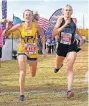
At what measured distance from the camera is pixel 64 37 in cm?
737

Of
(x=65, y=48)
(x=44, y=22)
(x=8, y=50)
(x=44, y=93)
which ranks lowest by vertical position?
(x=44, y=93)

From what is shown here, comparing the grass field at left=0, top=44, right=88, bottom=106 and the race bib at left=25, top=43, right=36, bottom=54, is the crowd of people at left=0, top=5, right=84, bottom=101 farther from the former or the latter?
the grass field at left=0, top=44, right=88, bottom=106

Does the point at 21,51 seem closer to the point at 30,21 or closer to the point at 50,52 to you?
the point at 30,21

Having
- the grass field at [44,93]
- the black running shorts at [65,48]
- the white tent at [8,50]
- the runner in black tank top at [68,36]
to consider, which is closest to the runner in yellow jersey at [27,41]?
the grass field at [44,93]

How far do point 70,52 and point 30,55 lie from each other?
0.86m

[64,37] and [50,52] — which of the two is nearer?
[64,37]

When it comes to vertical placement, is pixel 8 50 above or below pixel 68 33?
below

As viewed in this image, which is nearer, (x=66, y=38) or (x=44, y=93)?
(x=66, y=38)

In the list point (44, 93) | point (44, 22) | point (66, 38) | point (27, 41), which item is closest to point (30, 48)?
point (27, 41)

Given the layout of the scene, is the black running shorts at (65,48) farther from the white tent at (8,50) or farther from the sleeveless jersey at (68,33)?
the white tent at (8,50)

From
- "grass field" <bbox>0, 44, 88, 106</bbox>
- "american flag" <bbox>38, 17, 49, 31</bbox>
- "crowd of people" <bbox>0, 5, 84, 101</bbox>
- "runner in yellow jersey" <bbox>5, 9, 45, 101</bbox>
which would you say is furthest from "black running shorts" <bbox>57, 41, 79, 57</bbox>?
"american flag" <bbox>38, 17, 49, 31</bbox>

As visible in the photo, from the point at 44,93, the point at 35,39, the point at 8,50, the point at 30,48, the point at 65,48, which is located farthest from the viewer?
the point at 8,50

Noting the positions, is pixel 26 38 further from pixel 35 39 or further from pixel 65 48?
pixel 65 48

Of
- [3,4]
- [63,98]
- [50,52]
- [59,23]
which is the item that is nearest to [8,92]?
[63,98]
